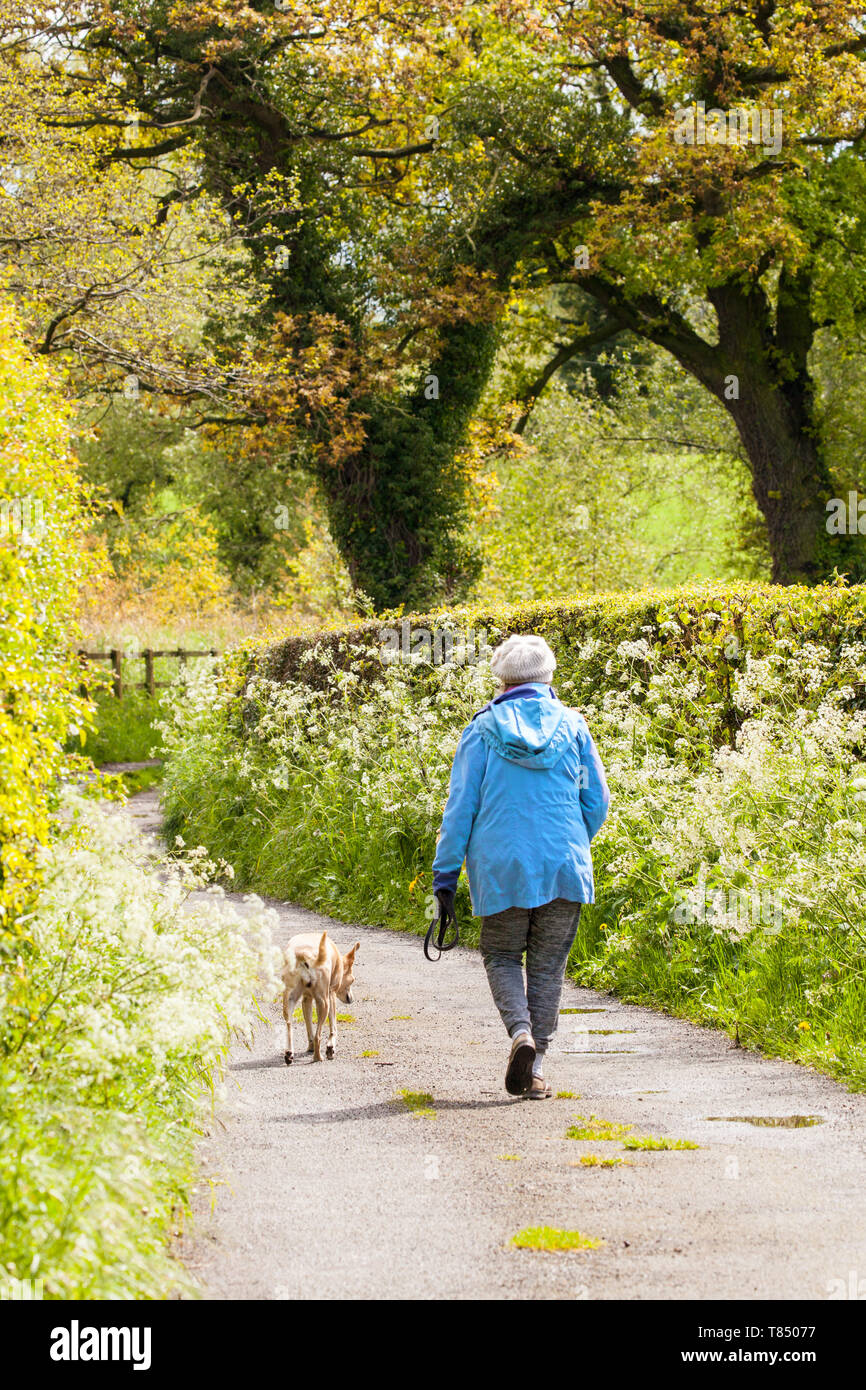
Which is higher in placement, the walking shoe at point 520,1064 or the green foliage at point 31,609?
the green foliage at point 31,609

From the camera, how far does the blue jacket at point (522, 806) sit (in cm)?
625

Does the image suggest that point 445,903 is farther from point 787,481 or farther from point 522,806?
point 787,481

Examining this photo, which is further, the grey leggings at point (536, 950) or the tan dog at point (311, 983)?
the tan dog at point (311, 983)

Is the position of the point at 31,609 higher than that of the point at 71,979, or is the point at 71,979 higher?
the point at 31,609

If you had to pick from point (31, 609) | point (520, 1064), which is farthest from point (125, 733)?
point (31, 609)

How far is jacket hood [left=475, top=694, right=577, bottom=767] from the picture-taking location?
20.6 ft

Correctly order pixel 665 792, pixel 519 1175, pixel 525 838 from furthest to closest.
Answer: pixel 665 792, pixel 525 838, pixel 519 1175

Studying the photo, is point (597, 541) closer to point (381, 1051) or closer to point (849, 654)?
point (849, 654)

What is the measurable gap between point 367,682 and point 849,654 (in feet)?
21.3

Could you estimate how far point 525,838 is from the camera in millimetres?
6250

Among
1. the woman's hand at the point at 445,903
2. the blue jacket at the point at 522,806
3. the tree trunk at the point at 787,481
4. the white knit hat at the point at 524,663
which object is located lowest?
the woman's hand at the point at 445,903

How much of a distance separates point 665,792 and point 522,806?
2787 mm

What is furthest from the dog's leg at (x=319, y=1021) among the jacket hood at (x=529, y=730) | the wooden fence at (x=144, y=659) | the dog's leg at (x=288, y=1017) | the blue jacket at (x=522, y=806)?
the wooden fence at (x=144, y=659)

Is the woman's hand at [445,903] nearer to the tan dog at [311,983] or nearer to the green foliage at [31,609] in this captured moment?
the tan dog at [311,983]
